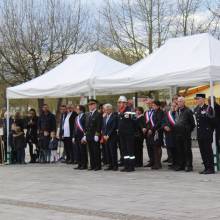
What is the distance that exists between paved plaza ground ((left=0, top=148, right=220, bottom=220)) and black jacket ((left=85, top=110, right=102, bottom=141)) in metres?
1.02

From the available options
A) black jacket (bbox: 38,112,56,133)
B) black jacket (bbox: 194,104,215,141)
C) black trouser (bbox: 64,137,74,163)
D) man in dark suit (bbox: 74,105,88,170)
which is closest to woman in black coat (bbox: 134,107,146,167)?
man in dark suit (bbox: 74,105,88,170)

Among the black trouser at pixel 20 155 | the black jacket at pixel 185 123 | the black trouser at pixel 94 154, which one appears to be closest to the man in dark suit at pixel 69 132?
the black trouser at pixel 20 155

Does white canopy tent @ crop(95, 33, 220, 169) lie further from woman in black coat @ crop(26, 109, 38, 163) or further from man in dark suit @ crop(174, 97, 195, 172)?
woman in black coat @ crop(26, 109, 38, 163)

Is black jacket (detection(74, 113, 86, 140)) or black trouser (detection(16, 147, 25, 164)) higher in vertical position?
black jacket (detection(74, 113, 86, 140))

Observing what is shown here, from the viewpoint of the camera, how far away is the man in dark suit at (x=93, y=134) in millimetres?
15320

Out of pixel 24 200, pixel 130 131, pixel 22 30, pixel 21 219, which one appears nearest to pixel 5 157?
pixel 130 131

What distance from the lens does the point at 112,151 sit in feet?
49.2

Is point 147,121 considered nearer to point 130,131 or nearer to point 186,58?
point 130,131

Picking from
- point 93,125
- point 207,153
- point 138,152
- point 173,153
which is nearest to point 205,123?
point 207,153

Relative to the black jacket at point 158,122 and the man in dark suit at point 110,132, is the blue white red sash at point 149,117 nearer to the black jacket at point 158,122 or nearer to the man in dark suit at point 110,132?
the black jacket at point 158,122

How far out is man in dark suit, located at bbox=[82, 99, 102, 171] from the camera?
15.3 m

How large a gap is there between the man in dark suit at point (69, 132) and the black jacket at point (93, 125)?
227cm

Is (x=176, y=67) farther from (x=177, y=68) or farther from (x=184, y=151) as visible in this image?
(x=184, y=151)

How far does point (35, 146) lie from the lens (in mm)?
19359
